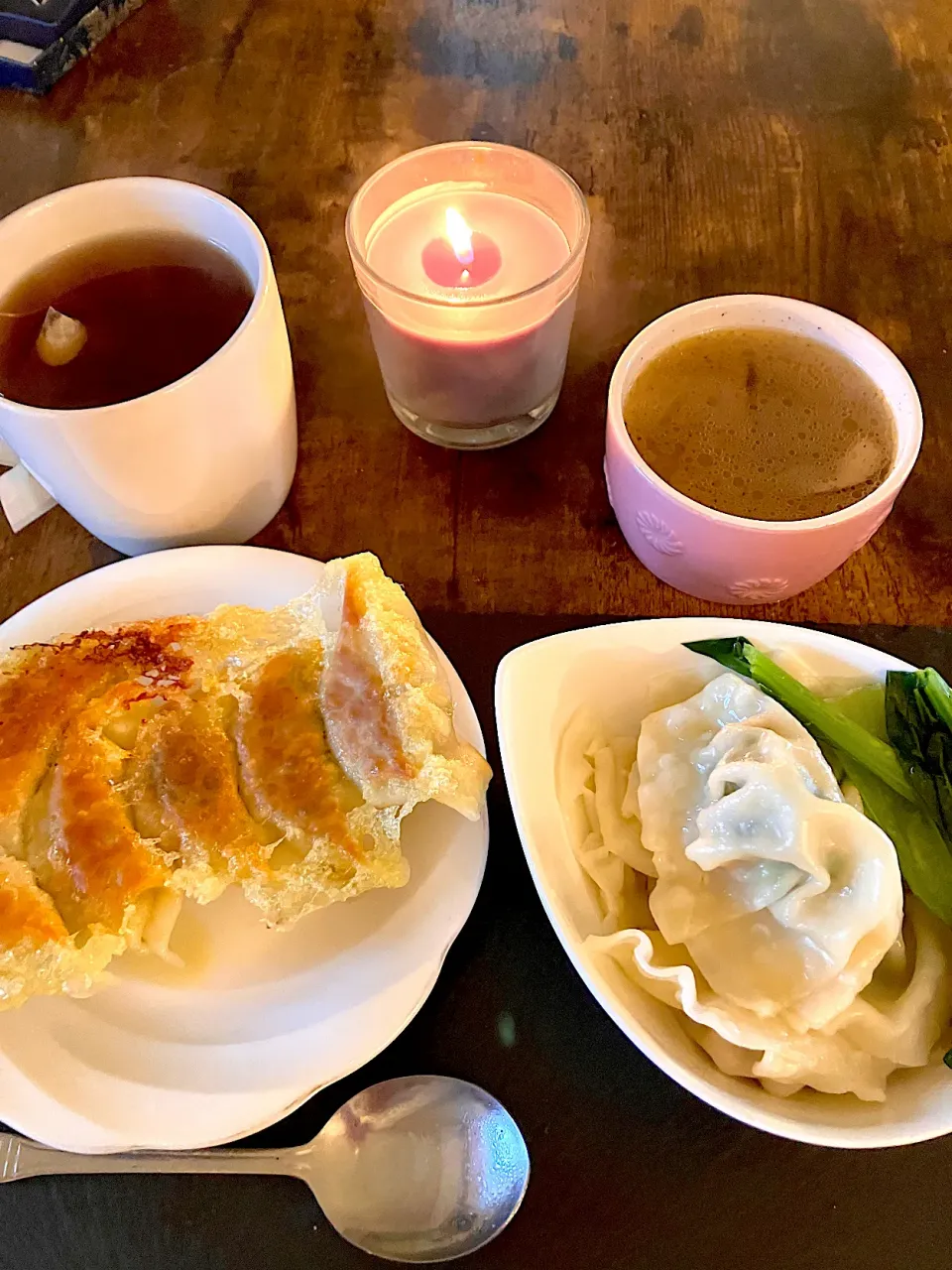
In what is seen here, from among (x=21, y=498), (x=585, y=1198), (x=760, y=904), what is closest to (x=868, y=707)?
(x=760, y=904)

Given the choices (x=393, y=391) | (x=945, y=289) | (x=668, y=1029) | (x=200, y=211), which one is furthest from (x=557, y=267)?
(x=668, y=1029)

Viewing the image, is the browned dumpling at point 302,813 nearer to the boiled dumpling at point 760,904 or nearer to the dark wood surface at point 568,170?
the boiled dumpling at point 760,904

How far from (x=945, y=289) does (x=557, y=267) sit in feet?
1.51

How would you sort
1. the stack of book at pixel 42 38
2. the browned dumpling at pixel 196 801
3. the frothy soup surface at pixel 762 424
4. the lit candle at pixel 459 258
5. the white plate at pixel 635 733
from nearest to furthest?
the white plate at pixel 635 733, the browned dumpling at pixel 196 801, the frothy soup surface at pixel 762 424, the lit candle at pixel 459 258, the stack of book at pixel 42 38

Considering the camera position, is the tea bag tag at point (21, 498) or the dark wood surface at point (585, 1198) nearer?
the dark wood surface at point (585, 1198)

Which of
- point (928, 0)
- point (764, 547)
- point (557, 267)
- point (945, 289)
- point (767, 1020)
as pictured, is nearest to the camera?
point (767, 1020)

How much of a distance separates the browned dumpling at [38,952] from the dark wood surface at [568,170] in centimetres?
37

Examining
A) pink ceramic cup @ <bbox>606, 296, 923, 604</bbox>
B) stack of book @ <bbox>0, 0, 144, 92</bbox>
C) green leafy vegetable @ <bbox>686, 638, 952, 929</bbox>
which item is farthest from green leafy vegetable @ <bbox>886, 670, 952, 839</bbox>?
stack of book @ <bbox>0, 0, 144, 92</bbox>

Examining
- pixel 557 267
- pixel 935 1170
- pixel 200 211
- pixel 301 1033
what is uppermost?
pixel 200 211

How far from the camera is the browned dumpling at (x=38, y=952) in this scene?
0.60 m

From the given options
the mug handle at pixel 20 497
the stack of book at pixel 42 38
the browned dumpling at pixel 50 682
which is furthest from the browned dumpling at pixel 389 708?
the stack of book at pixel 42 38

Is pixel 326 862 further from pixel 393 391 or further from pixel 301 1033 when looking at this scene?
pixel 393 391

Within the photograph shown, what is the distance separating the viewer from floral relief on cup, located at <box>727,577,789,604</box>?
2.57ft

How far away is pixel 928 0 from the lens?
126cm
